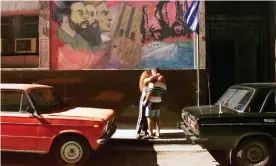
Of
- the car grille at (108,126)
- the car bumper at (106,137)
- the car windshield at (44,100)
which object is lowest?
the car bumper at (106,137)

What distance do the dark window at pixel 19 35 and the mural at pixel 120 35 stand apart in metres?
0.81

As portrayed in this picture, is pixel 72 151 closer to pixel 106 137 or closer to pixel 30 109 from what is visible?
pixel 106 137

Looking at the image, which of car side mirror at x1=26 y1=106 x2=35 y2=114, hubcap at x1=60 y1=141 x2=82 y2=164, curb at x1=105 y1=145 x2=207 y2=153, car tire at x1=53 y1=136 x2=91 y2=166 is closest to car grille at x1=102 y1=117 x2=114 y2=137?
car tire at x1=53 y1=136 x2=91 y2=166

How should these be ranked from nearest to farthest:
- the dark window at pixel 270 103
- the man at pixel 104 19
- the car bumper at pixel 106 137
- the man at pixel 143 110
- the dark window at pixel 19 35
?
1. the dark window at pixel 270 103
2. the car bumper at pixel 106 137
3. the man at pixel 143 110
4. the man at pixel 104 19
5. the dark window at pixel 19 35

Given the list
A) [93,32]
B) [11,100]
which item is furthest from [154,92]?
[11,100]

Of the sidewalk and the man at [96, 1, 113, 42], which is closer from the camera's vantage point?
the sidewalk

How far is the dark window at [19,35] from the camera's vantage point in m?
11.5

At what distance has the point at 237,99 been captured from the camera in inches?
276

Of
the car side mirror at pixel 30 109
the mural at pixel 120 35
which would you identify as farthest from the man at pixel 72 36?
the car side mirror at pixel 30 109

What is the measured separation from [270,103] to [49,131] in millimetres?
4103

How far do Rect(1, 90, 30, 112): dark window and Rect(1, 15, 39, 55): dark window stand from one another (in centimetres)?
480

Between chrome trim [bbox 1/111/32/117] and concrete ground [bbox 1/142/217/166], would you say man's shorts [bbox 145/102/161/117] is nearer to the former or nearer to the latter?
concrete ground [bbox 1/142/217/166]

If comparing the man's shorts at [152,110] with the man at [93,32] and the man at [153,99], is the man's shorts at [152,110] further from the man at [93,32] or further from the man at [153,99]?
the man at [93,32]

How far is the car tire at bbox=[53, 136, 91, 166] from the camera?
6.68m
